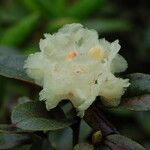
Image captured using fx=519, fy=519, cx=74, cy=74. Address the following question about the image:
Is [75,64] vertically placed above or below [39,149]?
above

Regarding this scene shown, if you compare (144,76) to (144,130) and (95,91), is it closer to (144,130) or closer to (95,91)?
(95,91)

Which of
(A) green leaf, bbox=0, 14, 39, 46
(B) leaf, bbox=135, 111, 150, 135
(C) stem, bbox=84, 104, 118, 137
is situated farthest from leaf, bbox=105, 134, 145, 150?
(A) green leaf, bbox=0, 14, 39, 46

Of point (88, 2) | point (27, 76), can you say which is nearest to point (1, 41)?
point (88, 2)

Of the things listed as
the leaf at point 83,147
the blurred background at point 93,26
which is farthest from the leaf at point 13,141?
the blurred background at point 93,26

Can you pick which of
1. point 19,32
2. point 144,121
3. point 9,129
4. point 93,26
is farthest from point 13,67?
point 93,26

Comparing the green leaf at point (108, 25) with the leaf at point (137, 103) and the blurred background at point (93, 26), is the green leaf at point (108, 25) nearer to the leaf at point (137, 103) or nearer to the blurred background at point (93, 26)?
the blurred background at point (93, 26)

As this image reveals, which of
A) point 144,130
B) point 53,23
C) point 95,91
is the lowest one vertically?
point 144,130
